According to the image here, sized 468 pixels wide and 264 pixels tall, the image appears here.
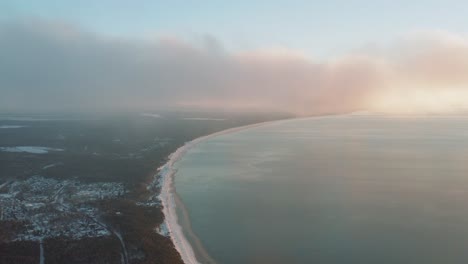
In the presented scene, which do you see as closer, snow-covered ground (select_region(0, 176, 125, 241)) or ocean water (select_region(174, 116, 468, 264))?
ocean water (select_region(174, 116, 468, 264))

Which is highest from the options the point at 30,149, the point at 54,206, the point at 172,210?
the point at 30,149

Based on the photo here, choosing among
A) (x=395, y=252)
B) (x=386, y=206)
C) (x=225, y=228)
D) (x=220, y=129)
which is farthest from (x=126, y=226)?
(x=220, y=129)

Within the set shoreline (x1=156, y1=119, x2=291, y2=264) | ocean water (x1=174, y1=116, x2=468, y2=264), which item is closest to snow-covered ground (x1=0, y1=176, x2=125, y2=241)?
shoreline (x1=156, y1=119, x2=291, y2=264)

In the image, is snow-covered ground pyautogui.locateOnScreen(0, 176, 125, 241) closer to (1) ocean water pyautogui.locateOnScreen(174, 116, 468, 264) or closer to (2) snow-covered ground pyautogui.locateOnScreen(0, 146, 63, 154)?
(1) ocean water pyautogui.locateOnScreen(174, 116, 468, 264)

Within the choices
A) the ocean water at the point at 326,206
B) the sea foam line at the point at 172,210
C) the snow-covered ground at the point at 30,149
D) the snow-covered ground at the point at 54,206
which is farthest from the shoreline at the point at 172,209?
the snow-covered ground at the point at 30,149

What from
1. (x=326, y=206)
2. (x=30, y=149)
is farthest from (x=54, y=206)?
(x=30, y=149)

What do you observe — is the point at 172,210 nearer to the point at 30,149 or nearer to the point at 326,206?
the point at 326,206

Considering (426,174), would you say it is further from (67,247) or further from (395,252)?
(67,247)

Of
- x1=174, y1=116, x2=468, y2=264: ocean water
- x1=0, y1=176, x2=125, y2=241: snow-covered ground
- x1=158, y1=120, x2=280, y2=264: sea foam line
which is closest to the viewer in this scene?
x1=158, y1=120, x2=280, y2=264: sea foam line

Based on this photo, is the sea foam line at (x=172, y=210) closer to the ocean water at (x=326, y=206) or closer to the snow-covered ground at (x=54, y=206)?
the ocean water at (x=326, y=206)
